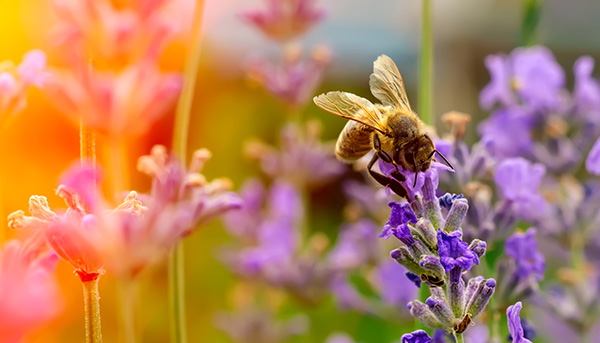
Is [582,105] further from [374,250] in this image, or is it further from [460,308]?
[460,308]

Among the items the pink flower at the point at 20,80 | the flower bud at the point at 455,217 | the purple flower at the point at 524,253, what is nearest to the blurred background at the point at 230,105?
the pink flower at the point at 20,80

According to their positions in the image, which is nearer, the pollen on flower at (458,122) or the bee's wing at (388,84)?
the pollen on flower at (458,122)

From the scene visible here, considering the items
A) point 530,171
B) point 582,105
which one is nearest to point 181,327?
point 530,171

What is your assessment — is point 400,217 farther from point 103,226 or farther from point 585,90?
point 585,90

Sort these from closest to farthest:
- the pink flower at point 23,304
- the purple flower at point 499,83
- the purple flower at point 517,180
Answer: the pink flower at point 23,304, the purple flower at point 517,180, the purple flower at point 499,83

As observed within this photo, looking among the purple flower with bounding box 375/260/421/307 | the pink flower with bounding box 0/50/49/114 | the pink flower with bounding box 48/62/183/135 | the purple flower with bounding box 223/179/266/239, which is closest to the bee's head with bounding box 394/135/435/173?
the pink flower with bounding box 48/62/183/135

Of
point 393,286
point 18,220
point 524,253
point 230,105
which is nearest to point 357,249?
point 393,286

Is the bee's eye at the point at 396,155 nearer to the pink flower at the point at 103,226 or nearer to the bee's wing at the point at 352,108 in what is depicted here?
the bee's wing at the point at 352,108
